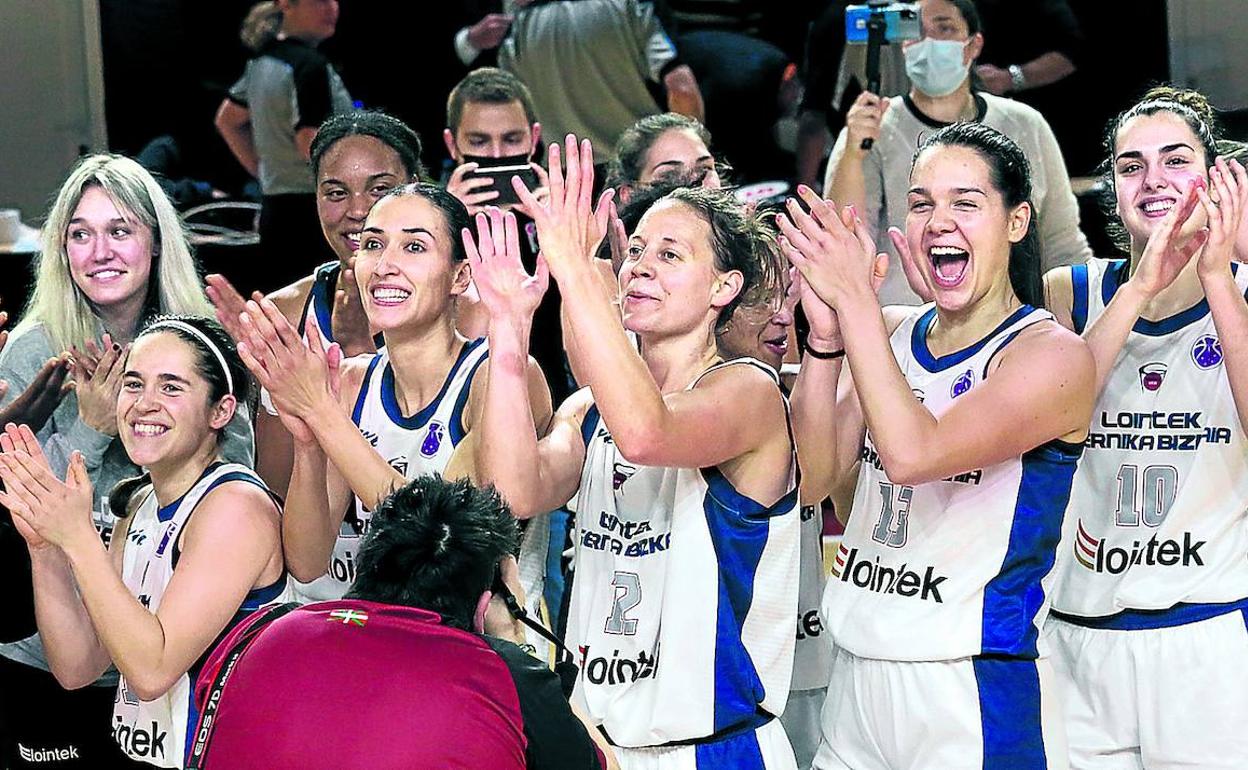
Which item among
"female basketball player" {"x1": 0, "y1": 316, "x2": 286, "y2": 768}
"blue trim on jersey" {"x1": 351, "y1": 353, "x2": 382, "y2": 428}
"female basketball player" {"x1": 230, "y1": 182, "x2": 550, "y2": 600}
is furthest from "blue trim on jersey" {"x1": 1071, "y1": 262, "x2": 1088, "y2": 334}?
"female basketball player" {"x1": 0, "y1": 316, "x2": 286, "y2": 768}

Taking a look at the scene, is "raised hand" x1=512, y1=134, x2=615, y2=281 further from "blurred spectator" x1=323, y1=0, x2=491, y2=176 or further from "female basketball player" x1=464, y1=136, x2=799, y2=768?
"blurred spectator" x1=323, y1=0, x2=491, y2=176

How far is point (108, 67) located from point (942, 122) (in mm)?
5187

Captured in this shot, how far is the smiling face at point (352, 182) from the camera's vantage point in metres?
4.90

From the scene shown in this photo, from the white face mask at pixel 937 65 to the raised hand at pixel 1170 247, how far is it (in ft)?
8.52

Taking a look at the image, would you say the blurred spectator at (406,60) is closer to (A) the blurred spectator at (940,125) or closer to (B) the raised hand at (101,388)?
(A) the blurred spectator at (940,125)

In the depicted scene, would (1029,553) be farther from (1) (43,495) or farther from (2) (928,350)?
(1) (43,495)

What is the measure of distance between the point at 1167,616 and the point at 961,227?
1.00 m

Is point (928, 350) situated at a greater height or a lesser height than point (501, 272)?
lesser

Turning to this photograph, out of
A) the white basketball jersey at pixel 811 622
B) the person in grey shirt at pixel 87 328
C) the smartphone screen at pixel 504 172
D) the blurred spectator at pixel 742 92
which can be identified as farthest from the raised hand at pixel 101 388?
the blurred spectator at pixel 742 92

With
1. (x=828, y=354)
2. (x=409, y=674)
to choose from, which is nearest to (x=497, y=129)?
(x=828, y=354)

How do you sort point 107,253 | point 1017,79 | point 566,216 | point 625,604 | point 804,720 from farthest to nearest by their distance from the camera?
1. point 1017,79
2. point 107,253
3. point 804,720
4. point 625,604
5. point 566,216

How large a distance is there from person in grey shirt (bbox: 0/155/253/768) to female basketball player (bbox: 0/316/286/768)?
13.8 inches

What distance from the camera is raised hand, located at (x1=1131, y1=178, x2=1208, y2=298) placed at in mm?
3615

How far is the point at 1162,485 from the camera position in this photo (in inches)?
149
